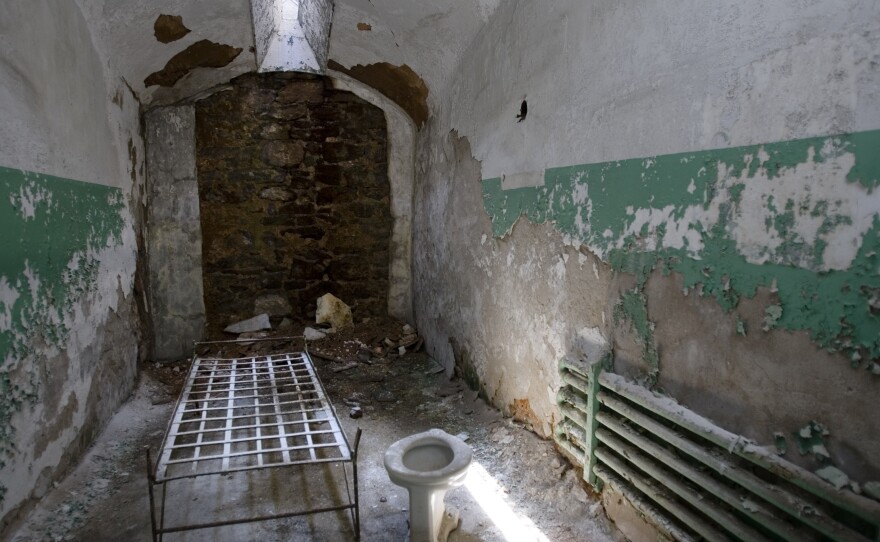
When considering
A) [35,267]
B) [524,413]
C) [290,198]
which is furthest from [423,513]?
[290,198]

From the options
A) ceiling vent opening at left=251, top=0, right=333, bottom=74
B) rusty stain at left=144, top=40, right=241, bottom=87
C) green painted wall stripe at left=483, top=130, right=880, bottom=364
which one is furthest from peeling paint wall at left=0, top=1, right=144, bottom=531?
green painted wall stripe at left=483, top=130, right=880, bottom=364

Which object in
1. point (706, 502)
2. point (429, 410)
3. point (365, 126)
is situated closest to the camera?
point (706, 502)

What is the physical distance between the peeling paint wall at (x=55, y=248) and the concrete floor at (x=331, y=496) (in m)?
0.15

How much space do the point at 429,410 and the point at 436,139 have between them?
207 cm

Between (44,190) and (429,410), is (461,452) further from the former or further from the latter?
(44,190)

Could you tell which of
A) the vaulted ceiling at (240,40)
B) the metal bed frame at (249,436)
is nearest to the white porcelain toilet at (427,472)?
the metal bed frame at (249,436)

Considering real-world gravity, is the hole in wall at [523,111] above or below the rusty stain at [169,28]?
below

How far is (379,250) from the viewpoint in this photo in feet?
16.5

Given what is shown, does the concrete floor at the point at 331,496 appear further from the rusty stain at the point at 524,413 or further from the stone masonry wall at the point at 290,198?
the stone masonry wall at the point at 290,198

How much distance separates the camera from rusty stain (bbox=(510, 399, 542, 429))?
100 inches

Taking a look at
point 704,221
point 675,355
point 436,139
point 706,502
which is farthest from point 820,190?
point 436,139

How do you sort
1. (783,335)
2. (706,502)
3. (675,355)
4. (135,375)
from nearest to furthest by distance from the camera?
1. (783,335)
2. (706,502)
3. (675,355)
4. (135,375)

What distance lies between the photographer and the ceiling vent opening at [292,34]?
3.82 m

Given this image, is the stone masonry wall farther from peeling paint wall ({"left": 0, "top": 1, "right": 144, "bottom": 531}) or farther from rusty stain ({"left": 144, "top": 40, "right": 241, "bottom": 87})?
peeling paint wall ({"left": 0, "top": 1, "right": 144, "bottom": 531})
